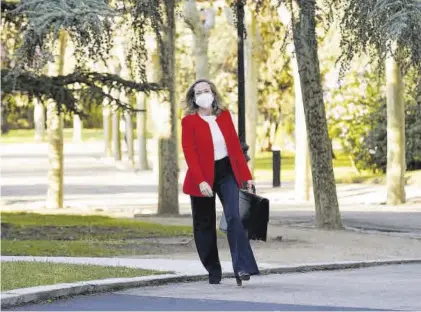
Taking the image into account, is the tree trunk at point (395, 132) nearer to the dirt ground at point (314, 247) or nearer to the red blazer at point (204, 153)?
the dirt ground at point (314, 247)

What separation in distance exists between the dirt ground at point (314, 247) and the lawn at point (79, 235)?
19.3 inches

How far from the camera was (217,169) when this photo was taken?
12938mm

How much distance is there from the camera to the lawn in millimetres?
18953

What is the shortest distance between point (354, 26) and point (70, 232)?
6.99 meters

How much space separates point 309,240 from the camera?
70.3ft

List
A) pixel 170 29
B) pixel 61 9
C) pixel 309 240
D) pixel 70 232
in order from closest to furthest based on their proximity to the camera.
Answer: pixel 61 9 → pixel 309 240 → pixel 70 232 → pixel 170 29

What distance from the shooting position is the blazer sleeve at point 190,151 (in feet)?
41.9

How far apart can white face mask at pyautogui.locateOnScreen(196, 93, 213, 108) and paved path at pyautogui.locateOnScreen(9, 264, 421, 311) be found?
65.5 inches

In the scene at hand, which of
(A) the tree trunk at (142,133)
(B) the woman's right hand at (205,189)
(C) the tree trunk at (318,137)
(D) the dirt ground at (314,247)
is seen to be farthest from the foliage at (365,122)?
(B) the woman's right hand at (205,189)

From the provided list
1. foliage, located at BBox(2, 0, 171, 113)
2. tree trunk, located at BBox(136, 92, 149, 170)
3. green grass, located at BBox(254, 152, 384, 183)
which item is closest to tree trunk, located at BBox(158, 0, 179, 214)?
foliage, located at BBox(2, 0, 171, 113)

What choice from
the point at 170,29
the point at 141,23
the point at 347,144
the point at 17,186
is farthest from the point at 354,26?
the point at 347,144

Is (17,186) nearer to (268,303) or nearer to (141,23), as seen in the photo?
(141,23)

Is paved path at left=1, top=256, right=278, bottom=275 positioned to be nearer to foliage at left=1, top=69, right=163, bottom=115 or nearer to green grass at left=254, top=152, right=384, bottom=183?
foliage at left=1, top=69, right=163, bottom=115

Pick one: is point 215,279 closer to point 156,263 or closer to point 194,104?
point 194,104
